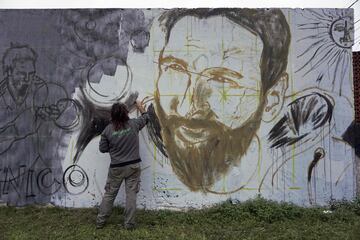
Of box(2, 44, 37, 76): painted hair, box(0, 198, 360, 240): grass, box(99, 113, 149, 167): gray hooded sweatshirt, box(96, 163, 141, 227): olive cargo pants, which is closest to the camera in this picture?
box(0, 198, 360, 240): grass

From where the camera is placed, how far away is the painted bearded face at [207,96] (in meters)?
6.38

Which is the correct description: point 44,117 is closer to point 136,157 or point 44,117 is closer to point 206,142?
point 136,157

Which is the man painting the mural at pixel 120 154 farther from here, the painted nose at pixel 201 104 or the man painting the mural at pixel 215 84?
the painted nose at pixel 201 104

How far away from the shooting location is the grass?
214 inches

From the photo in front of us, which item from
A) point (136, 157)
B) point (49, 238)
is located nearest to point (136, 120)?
point (136, 157)

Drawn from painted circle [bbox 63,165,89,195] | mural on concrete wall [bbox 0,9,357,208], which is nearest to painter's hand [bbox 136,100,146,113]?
mural on concrete wall [bbox 0,9,357,208]

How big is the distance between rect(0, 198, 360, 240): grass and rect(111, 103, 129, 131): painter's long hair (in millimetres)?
1291

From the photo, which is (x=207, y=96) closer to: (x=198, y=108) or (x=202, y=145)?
(x=198, y=108)

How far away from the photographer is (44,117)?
6484mm

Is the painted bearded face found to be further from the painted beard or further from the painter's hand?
the painter's hand

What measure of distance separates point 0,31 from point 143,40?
223 centimetres

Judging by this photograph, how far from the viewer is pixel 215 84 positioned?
253 inches

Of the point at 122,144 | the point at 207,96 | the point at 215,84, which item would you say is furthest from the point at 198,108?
the point at 122,144

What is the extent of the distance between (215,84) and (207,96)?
0.22m
